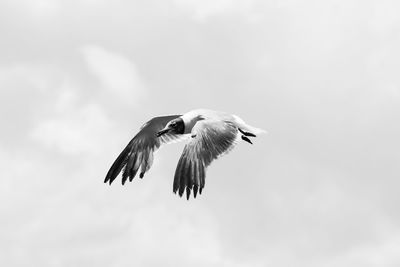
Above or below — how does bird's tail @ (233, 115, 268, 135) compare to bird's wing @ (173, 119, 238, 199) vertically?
above

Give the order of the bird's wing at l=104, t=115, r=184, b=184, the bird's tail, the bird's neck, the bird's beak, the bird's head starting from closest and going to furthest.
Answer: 1. the bird's tail
2. the bird's neck
3. the bird's head
4. the bird's beak
5. the bird's wing at l=104, t=115, r=184, b=184

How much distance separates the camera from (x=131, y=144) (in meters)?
28.8

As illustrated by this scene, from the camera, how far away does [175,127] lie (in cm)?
2647

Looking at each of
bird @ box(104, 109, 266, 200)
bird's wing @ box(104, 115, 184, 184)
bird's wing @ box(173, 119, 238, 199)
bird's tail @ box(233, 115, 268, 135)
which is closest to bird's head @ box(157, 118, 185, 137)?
bird @ box(104, 109, 266, 200)

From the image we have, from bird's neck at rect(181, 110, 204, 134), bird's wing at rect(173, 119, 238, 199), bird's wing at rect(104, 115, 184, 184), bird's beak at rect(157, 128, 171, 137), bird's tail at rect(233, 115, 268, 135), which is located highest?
bird's wing at rect(104, 115, 184, 184)

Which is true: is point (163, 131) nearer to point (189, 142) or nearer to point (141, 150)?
point (141, 150)

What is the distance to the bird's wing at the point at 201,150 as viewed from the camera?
76.2 ft

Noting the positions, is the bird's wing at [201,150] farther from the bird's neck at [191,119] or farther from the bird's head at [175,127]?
the bird's head at [175,127]

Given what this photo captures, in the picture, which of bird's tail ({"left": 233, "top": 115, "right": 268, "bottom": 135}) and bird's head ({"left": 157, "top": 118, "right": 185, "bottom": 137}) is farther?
bird's head ({"left": 157, "top": 118, "right": 185, "bottom": 137})

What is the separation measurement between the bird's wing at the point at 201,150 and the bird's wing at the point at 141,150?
4.20m

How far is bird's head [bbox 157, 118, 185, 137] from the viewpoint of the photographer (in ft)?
85.5

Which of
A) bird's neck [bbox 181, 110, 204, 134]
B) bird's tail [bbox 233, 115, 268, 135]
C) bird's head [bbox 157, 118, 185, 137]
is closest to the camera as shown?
bird's tail [bbox 233, 115, 268, 135]

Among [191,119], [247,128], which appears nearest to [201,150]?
[191,119]

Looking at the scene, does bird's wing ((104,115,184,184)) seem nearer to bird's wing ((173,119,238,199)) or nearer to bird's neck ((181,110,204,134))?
bird's neck ((181,110,204,134))
